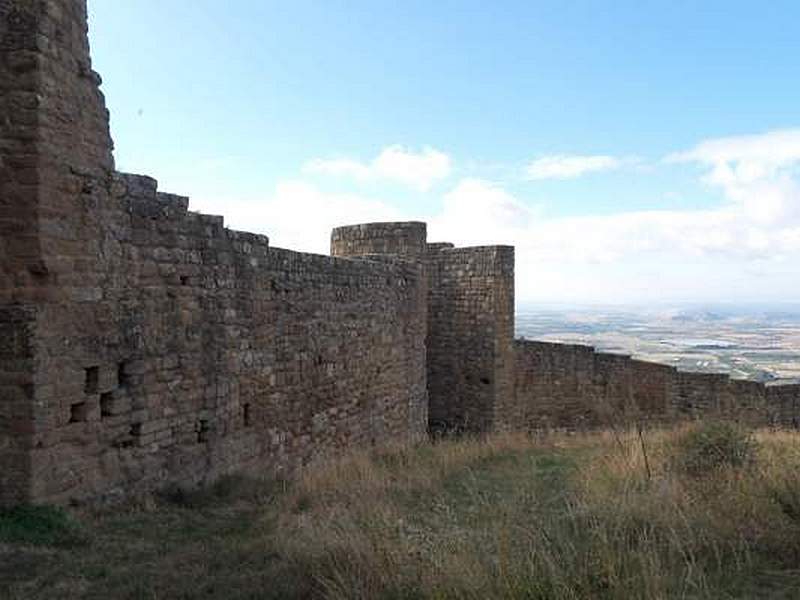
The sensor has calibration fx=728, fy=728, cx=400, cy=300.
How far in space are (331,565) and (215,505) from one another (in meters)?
2.85

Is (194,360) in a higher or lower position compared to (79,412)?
higher

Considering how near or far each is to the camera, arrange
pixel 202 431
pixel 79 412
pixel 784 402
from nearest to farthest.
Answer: pixel 79 412
pixel 202 431
pixel 784 402

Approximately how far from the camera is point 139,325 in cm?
635

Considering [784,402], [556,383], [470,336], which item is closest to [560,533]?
[470,336]

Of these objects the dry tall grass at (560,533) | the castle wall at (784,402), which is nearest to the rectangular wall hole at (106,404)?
the dry tall grass at (560,533)

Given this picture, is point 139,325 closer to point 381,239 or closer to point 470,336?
point 381,239

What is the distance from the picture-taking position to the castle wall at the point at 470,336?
52.0ft

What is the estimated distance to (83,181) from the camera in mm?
5711

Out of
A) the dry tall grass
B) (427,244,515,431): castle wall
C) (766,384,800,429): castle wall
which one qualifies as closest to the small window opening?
the dry tall grass

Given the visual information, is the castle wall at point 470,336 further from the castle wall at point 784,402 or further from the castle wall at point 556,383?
the castle wall at point 784,402

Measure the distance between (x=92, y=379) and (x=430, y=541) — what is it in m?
3.09

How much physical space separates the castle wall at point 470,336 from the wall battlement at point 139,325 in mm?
3535

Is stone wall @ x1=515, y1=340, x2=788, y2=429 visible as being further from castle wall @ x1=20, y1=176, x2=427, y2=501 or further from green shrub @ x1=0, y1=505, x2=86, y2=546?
green shrub @ x1=0, y1=505, x2=86, y2=546

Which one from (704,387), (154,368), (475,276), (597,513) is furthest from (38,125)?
(704,387)
